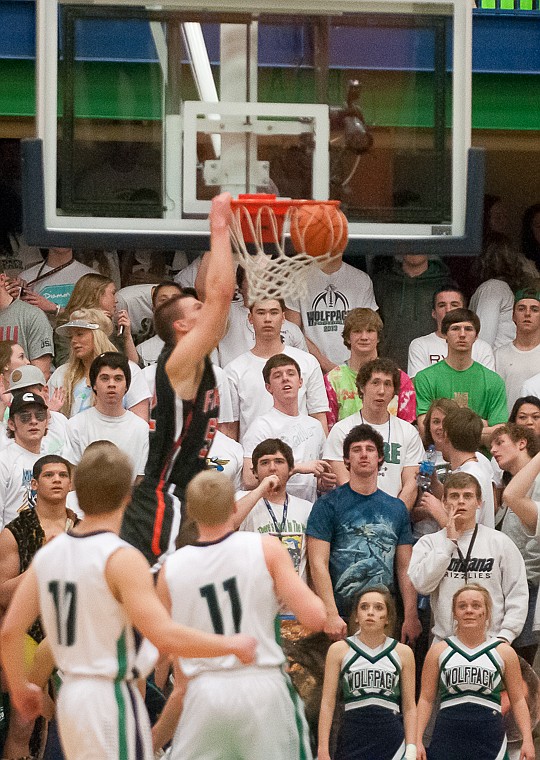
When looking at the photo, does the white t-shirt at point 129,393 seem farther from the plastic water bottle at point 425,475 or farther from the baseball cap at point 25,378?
the plastic water bottle at point 425,475

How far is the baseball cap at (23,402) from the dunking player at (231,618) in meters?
2.97

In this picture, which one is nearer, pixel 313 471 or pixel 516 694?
pixel 516 694

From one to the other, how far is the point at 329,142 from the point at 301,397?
1668 millimetres

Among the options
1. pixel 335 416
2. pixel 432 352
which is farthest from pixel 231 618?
pixel 432 352

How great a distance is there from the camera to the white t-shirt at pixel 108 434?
8.11 meters

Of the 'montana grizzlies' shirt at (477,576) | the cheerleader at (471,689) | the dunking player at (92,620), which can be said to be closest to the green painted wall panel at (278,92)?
the 'montana grizzlies' shirt at (477,576)

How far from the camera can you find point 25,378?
26.8ft

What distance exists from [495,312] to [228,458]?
280 cm

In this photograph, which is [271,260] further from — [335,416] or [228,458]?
[335,416]

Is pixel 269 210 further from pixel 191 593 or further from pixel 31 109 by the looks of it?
pixel 31 109

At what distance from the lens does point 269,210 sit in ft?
22.5

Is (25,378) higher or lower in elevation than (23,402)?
higher

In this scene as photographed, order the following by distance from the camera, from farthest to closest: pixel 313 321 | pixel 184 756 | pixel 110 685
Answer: pixel 313 321, pixel 184 756, pixel 110 685

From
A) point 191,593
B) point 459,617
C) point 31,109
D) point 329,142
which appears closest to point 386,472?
point 459,617
